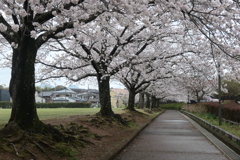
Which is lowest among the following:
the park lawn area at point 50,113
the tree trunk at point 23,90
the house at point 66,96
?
the park lawn area at point 50,113

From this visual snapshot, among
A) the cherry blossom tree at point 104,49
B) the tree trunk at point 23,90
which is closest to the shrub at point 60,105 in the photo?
the cherry blossom tree at point 104,49

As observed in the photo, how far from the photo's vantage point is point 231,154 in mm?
8688

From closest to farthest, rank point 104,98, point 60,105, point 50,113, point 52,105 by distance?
point 104,98 → point 50,113 → point 52,105 → point 60,105

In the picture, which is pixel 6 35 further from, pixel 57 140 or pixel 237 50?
Answer: pixel 237 50

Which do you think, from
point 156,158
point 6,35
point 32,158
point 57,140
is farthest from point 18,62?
point 156,158

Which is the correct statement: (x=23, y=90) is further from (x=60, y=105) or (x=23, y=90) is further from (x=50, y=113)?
(x=60, y=105)

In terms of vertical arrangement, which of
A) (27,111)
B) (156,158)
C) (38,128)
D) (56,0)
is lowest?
(156,158)

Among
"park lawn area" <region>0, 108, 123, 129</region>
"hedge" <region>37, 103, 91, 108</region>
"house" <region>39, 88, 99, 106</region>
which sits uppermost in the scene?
"house" <region>39, 88, 99, 106</region>

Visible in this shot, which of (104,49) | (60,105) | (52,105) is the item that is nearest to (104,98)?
(104,49)

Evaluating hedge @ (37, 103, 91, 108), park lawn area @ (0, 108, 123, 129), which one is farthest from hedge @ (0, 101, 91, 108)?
park lawn area @ (0, 108, 123, 129)

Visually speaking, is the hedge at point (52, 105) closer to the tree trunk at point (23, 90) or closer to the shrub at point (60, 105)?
the shrub at point (60, 105)

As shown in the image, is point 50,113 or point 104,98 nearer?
point 104,98

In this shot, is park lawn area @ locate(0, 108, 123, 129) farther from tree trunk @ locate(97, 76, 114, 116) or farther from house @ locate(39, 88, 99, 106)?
house @ locate(39, 88, 99, 106)

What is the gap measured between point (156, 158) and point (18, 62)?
4.88 meters
